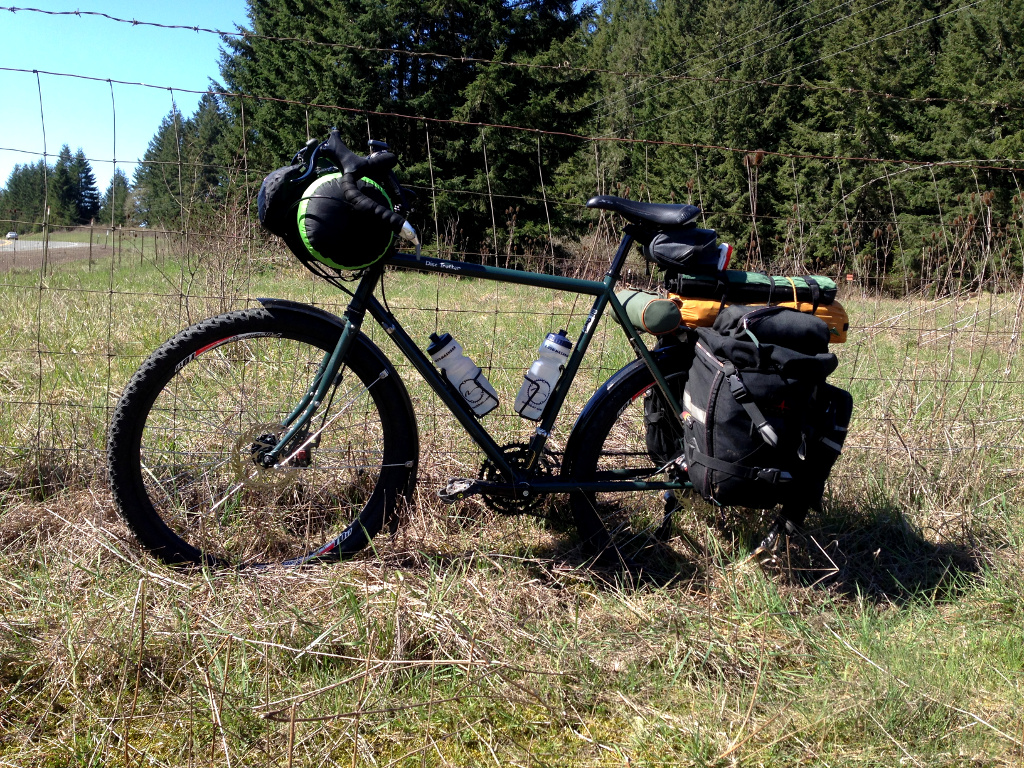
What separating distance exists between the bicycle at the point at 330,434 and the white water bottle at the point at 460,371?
42 millimetres

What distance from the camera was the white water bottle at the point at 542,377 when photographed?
8.55 ft

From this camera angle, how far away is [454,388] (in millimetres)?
2584

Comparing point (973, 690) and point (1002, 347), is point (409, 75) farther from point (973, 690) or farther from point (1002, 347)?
point (973, 690)

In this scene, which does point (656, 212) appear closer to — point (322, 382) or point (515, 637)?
point (322, 382)

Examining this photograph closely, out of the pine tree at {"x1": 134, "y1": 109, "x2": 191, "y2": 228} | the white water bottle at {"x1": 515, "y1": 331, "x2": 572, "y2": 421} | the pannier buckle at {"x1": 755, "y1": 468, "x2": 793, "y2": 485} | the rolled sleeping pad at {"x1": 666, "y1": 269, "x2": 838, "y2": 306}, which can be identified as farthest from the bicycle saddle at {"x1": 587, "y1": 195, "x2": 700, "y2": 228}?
the pine tree at {"x1": 134, "y1": 109, "x2": 191, "y2": 228}

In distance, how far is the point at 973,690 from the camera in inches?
79.2

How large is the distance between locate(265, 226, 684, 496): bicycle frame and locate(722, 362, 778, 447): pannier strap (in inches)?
13.8

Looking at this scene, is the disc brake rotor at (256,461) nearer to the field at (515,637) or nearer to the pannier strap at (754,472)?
the field at (515,637)

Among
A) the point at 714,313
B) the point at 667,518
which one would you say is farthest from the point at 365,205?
the point at 667,518

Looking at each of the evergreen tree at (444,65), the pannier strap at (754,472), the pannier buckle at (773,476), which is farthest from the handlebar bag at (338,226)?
the evergreen tree at (444,65)

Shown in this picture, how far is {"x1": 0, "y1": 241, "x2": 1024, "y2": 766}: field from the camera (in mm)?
1789

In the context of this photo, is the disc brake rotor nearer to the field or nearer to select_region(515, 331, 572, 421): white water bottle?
the field

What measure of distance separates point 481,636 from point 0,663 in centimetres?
128

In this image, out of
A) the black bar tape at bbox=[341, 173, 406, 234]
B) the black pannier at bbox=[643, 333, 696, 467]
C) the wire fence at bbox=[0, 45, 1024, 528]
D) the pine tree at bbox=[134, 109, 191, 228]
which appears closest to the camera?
the black bar tape at bbox=[341, 173, 406, 234]
